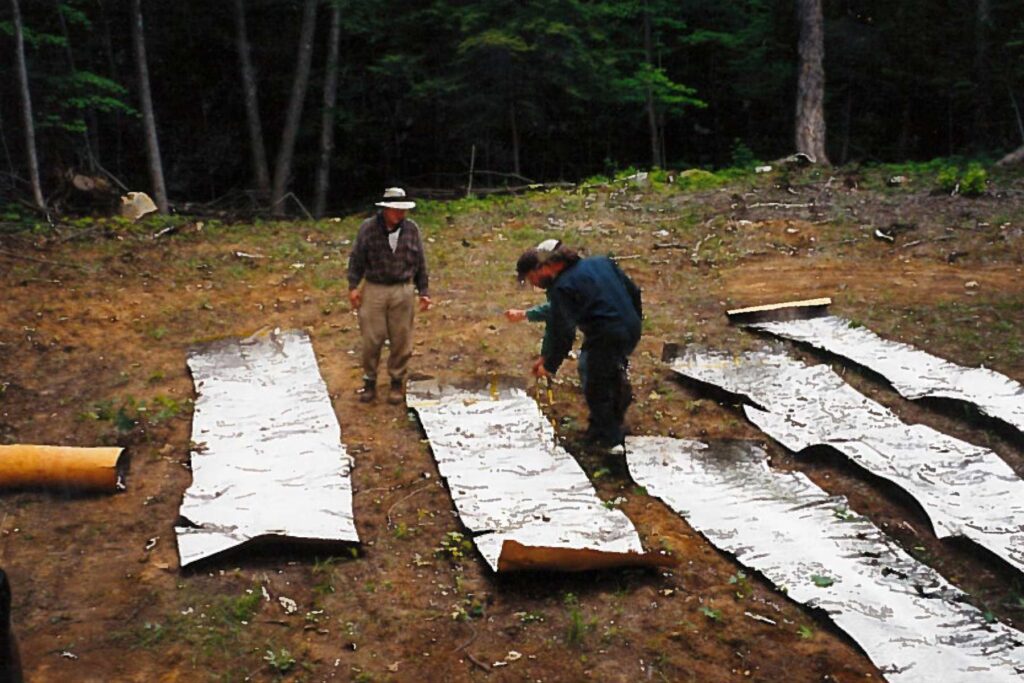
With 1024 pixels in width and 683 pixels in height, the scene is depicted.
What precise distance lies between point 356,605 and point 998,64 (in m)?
17.6

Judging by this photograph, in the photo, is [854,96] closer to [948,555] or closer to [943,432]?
[943,432]

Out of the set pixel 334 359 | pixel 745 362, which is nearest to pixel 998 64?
pixel 745 362

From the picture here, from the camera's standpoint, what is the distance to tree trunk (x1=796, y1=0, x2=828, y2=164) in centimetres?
1772

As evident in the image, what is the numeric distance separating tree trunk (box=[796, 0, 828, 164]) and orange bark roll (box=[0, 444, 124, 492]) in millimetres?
14716

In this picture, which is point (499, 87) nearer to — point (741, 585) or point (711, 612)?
point (741, 585)

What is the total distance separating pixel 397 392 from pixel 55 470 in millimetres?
2737

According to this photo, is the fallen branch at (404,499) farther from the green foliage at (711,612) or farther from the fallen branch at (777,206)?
the fallen branch at (777,206)

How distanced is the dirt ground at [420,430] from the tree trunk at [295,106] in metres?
4.68

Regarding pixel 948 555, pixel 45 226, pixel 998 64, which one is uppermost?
pixel 998 64

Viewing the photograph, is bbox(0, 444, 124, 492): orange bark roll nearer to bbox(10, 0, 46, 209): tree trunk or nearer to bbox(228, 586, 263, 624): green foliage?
bbox(228, 586, 263, 624): green foliage

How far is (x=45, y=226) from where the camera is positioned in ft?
44.0

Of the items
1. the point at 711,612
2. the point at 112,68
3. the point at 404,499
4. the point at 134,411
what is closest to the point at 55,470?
the point at 134,411

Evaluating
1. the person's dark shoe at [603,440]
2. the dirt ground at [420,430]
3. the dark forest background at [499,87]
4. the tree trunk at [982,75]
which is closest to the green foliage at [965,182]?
the dirt ground at [420,430]

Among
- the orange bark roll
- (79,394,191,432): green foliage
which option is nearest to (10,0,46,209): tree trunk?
(79,394,191,432): green foliage
